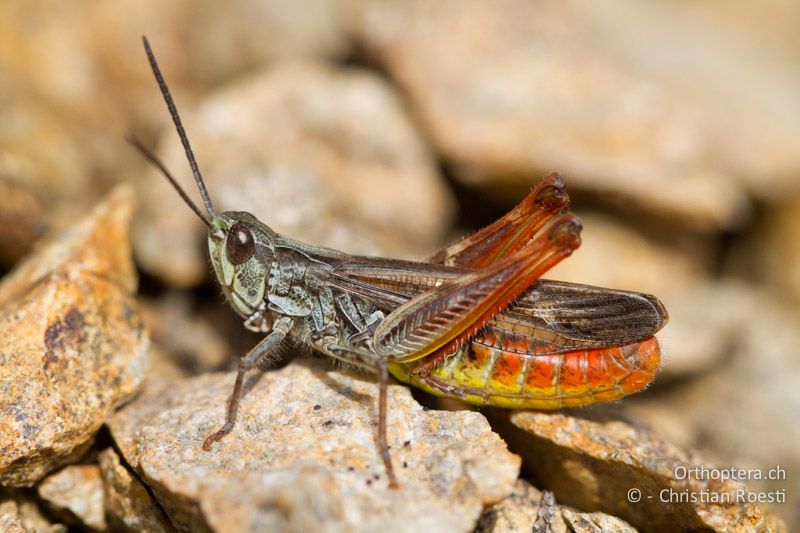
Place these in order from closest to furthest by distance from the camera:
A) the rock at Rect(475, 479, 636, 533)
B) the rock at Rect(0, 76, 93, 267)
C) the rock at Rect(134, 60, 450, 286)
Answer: the rock at Rect(475, 479, 636, 533)
the rock at Rect(0, 76, 93, 267)
the rock at Rect(134, 60, 450, 286)

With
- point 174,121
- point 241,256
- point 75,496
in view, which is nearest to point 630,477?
point 241,256

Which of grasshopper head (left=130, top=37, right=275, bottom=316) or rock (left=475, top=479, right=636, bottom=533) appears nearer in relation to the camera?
rock (left=475, top=479, right=636, bottom=533)

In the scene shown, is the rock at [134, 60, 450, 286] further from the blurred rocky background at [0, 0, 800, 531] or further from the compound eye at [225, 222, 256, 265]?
the compound eye at [225, 222, 256, 265]

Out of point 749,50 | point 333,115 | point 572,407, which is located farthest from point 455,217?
point 749,50

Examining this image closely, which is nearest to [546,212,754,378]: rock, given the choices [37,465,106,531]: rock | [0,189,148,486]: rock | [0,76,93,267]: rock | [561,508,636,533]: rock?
[561,508,636,533]: rock

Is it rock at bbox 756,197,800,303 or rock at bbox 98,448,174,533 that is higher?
rock at bbox 756,197,800,303

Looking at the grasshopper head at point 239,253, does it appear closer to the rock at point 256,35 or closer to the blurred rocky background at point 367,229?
the blurred rocky background at point 367,229
